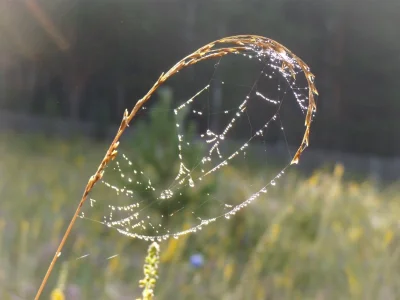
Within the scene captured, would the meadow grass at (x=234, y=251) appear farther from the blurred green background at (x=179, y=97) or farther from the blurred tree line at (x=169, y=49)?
the blurred tree line at (x=169, y=49)

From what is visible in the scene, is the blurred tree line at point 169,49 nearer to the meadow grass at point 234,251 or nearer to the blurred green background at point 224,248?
the blurred green background at point 224,248

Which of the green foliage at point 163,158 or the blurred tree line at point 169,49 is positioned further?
the blurred tree line at point 169,49

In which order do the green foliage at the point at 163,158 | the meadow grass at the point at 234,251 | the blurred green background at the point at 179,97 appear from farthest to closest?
the blurred green background at the point at 179,97 → the green foliage at the point at 163,158 → the meadow grass at the point at 234,251

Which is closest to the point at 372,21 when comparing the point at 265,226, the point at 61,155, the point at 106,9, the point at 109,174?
the point at 106,9

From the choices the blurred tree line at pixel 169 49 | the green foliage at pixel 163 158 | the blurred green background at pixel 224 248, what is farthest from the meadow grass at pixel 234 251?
the blurred tree line at pixel 169 49

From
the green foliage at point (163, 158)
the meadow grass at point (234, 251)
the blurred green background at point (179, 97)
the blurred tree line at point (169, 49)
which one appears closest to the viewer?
the meadow grass at point (234, 251)

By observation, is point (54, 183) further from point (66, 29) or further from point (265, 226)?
point (66, 29)

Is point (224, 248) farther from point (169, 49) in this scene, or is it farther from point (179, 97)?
point (169, 49)

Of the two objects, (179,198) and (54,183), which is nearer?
(179,198)
